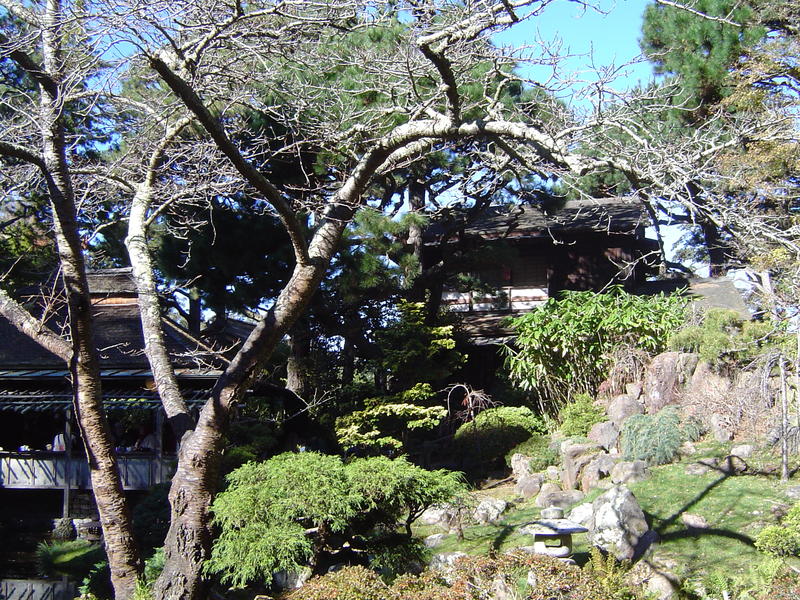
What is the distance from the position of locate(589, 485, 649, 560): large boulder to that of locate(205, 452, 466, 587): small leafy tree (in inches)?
88.5

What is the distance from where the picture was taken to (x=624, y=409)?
1304cm

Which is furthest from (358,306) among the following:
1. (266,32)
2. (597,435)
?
(266,32)

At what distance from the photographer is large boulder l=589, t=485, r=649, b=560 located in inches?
314

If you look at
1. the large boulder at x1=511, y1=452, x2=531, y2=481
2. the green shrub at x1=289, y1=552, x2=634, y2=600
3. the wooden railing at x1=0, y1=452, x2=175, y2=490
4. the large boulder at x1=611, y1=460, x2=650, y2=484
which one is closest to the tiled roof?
the large boulder at x1=511, y1=452, x2=531, y2=481

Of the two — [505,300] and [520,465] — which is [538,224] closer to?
[505,300]

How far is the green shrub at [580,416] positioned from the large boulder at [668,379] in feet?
3.15

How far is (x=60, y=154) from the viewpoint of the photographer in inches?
253

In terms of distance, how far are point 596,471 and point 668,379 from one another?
265 centimetres

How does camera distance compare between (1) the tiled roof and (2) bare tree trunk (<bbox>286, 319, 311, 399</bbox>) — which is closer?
(2) bare tree trunk (<bbox>286, 319, 311, 399</bbox>)

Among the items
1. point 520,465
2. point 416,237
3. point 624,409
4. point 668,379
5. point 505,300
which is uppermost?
point 416,237

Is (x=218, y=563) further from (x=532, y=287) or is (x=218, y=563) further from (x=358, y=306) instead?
(x=532, y=287)

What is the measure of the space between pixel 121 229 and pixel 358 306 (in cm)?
644

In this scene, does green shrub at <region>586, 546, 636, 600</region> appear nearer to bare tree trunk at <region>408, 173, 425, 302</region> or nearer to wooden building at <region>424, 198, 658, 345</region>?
bare tree trunk at <region>408, 173, 425, 302</region>

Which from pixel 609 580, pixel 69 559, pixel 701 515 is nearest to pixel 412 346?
pixel 701 515
